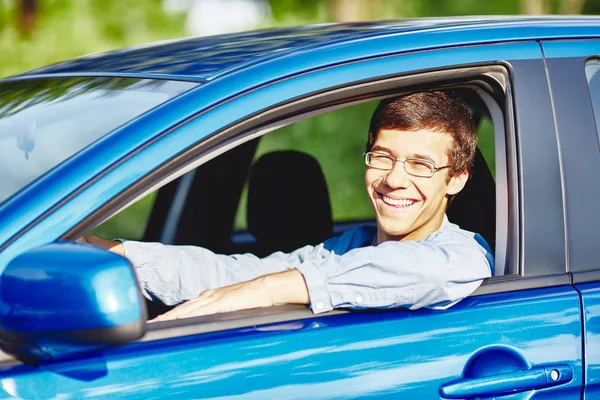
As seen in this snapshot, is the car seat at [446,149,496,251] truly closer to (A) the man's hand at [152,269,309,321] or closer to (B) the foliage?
(A) the man's hand at [152,269,309,321]

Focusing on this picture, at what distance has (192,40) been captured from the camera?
2.65 meters

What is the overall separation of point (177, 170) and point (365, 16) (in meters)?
10.0

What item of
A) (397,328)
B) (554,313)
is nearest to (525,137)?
(554,313)

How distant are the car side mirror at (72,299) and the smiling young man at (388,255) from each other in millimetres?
335

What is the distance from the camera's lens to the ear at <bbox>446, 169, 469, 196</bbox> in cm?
242

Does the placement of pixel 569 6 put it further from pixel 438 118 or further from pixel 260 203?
pixel 438 118

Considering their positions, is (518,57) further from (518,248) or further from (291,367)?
(291,367)

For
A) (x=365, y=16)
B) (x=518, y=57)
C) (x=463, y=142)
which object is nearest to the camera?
(x=518, y=57)

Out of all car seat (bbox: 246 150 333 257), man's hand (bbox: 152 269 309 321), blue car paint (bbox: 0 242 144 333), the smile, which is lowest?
blue car paint (bbox: 0 242 144 333)

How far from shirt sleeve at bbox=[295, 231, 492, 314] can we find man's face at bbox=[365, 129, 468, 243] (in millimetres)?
282

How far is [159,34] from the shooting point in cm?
1095

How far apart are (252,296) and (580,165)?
0.77m

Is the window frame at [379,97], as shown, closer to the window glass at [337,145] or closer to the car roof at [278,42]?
the car roof at [278,42]

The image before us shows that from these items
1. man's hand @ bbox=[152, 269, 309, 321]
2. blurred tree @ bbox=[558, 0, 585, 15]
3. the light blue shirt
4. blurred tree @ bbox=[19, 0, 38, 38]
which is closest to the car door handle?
the light blue shirt
